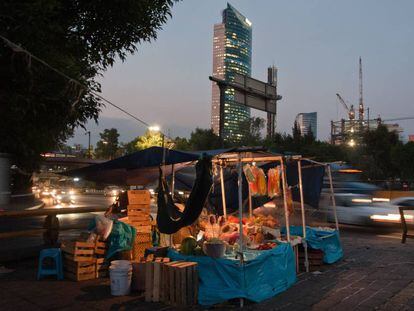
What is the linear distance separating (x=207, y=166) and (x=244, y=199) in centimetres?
495

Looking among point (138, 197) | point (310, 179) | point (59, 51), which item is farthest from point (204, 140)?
point (59, 51)

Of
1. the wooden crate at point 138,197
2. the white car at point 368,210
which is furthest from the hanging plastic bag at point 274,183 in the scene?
the white car at point 368,210

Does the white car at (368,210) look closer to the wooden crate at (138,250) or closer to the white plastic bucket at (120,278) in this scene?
the wooden crate at (138,250)

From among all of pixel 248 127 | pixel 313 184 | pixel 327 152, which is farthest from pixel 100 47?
pixel 327 152

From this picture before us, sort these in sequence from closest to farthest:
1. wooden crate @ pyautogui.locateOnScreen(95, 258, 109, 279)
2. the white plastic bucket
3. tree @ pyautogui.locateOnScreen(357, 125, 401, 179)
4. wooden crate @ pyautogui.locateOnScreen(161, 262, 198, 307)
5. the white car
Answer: wooden crate @ pyautogui.locateOnScreen(161, 262, 198, 307) → the white plastic bucket → wooden crate @ pyautogui.locateOnScreen(95, 258, 109, 279) → the white car → tree @ pyautogui.locateOnScreen(357, 125, 401, 179)

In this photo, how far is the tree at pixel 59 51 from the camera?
720 centimetres

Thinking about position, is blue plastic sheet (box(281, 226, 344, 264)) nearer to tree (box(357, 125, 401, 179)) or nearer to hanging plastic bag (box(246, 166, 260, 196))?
hanging plastic bag (box(246, 166, 260, 196))

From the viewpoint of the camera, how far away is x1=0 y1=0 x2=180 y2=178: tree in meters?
7.20

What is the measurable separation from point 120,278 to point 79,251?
1584 mm

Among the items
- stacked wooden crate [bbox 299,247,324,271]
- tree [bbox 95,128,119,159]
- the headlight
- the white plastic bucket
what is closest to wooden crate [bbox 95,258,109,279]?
the white plastic bucket

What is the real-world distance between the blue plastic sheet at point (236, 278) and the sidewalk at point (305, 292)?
18cm

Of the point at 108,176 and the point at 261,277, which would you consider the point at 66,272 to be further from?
the point at 261,277

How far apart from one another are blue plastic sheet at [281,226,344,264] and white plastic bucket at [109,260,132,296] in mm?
4554

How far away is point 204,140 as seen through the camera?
191 ft
